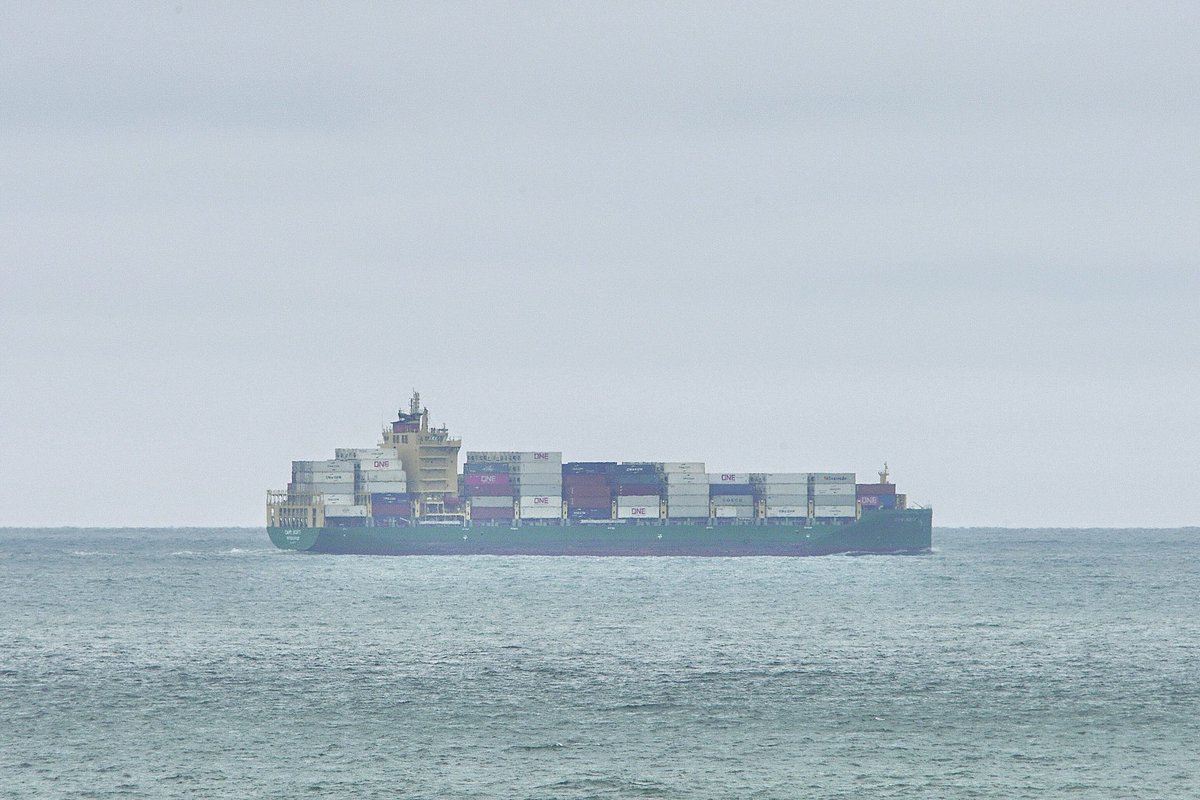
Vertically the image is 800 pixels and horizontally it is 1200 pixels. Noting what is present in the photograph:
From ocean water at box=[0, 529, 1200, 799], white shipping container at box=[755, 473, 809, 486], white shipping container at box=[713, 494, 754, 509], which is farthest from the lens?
white shipping container at box=[755, 473, 809, 486]

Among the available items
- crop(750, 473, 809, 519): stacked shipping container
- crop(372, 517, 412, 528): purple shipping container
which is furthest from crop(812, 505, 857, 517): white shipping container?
crop(372, 517, 412, 528): purple shipping container

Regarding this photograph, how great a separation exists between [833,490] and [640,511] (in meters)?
21.1

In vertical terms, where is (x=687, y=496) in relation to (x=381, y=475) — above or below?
below

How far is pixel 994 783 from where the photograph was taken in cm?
4953

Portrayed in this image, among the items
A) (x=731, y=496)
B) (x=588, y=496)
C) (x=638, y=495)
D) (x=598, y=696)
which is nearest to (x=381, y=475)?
(x=588, y=496)

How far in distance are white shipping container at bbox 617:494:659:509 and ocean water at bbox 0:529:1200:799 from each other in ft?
186

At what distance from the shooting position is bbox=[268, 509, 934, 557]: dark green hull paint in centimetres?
18012

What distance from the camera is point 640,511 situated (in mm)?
180750

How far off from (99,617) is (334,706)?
1841 inches

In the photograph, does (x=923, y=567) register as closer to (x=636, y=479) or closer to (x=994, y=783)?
(x=636, y=479)

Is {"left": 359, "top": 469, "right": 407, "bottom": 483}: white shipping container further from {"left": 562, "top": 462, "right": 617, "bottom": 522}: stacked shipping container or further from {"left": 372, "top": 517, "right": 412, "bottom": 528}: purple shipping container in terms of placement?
{"left": 562, "top": 462, "right": 617, "bottom": 522}: stacked shipping container

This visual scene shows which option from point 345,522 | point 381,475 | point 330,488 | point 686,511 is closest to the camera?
point 686,511

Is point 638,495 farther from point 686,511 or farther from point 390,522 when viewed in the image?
point 390,522

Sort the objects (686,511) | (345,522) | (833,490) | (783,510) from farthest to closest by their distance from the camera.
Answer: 1. (345,522)
2. (833,490)
3. (783,510)
4. (686,511)
